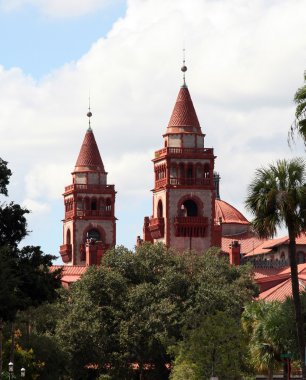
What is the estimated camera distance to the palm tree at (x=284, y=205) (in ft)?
231

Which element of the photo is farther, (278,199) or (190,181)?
(190,181)

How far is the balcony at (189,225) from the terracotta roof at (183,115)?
29.4 feet

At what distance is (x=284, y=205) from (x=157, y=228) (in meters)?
106

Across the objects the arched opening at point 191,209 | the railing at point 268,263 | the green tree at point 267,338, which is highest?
the arched opening at point 191,209

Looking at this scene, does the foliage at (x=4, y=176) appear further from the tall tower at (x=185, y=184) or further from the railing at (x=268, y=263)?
the railing at (x=268, y=263)

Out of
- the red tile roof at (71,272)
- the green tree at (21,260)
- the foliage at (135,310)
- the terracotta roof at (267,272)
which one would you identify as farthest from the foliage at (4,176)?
the terracotta roof at (267,272)

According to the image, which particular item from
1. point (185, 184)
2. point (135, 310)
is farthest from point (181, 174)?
point (135, 310)

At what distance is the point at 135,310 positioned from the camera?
405 feet

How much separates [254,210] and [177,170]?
105 m

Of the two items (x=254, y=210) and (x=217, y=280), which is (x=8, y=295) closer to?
(x=254, y=210)

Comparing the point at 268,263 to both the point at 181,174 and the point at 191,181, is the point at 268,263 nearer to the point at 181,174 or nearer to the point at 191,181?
the point at 191,181

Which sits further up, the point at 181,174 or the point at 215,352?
the point at 181,174

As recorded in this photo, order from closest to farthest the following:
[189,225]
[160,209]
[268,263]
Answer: [189,225]
[160,209]
[268,263]

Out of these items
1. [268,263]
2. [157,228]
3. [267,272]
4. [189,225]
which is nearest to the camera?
[189,225]
